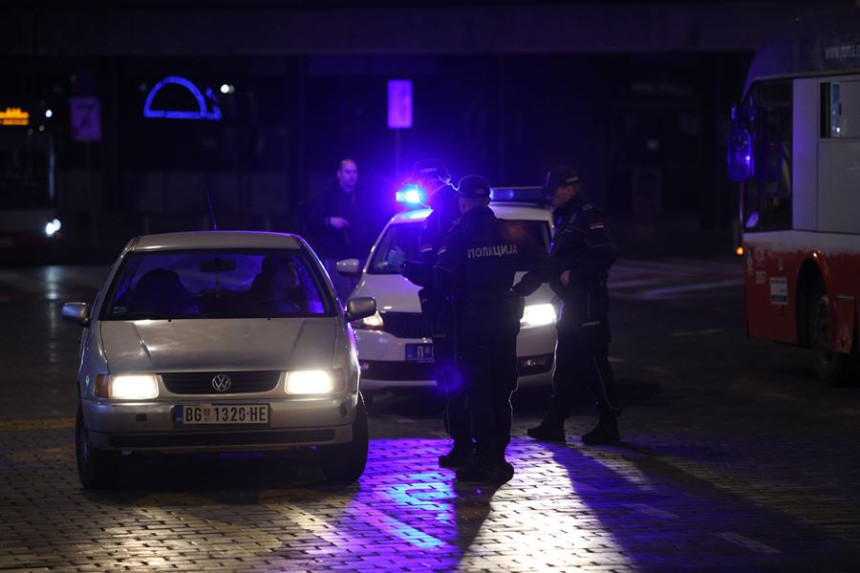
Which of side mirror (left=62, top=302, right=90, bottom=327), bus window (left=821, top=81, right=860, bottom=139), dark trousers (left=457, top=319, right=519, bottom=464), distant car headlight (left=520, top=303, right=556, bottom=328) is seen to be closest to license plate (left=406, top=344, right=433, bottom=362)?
distant car headlight (left=520, top=303, right=556, bottom=328)

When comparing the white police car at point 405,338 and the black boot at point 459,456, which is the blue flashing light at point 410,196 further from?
the black boot at point 459,456

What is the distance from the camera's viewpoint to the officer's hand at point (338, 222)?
16.4m

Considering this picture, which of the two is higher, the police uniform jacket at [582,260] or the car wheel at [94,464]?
the police uniform jacket at [582,260]

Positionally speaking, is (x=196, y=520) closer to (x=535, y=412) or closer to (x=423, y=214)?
(x=535, y=412)

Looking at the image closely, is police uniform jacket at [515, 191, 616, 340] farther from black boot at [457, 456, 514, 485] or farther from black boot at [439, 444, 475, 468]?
black boot at [457, 456, 514, 485]

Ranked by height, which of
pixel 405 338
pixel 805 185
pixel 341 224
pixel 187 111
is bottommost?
pixel 405 338

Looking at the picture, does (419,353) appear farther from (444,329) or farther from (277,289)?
(444,329)

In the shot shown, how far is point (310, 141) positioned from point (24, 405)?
29.7 metres

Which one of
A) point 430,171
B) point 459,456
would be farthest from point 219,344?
point 430,171

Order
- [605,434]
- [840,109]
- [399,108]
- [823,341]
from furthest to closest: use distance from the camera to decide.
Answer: [399,108], [823,341], [840,109], [605,434]

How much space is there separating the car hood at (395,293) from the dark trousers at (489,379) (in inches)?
112

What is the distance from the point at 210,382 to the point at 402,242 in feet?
17.0

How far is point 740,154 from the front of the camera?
16.6 meters

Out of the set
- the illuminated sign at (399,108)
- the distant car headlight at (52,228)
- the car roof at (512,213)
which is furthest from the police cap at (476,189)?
the distant car headlight at (52,228)
